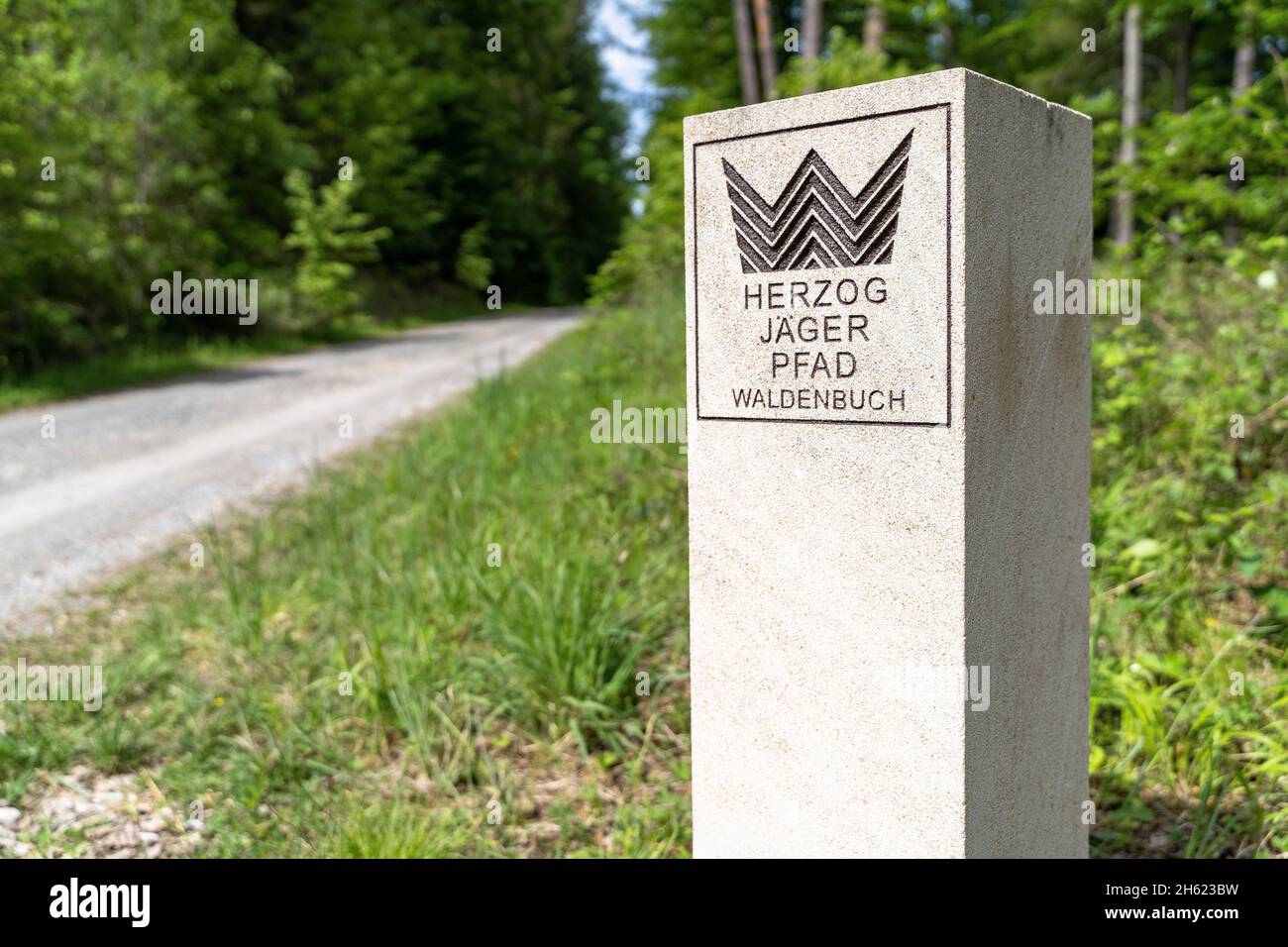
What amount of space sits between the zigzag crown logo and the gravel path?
4031mm

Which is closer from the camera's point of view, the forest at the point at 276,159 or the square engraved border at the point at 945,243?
the square engraved border at the point at 945,243

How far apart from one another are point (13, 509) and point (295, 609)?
3606 millimetres

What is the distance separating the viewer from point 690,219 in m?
2.48

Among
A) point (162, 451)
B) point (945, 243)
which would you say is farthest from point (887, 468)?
point (162, 451)

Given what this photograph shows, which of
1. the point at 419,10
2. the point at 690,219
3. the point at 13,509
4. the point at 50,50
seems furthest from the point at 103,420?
the point at 419,10

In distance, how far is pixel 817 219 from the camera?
2.23 m
